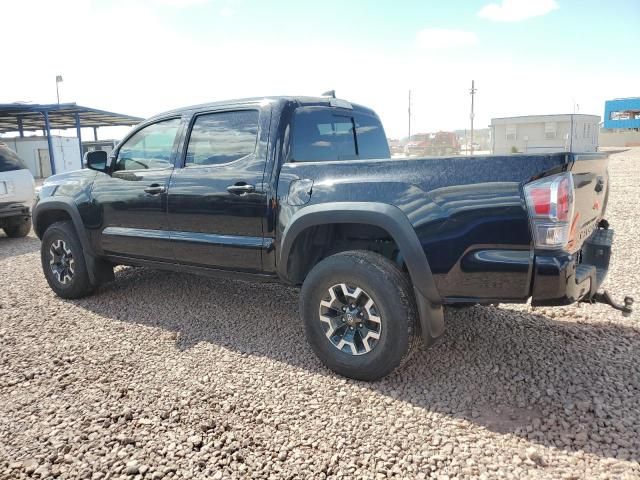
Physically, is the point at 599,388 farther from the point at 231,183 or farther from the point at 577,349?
the point at 231,183

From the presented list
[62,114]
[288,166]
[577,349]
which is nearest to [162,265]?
[288,166]

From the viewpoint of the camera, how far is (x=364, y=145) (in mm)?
4477

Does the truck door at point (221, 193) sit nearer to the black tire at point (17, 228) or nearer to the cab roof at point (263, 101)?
the cab roof at point (263, 101)

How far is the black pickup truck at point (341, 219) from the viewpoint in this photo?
8.86 feet

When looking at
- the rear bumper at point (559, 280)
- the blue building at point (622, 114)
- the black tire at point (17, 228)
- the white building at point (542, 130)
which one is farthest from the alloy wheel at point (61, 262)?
the blue building at point (622, 114)

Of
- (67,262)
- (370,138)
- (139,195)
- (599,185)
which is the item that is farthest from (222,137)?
(599,185)

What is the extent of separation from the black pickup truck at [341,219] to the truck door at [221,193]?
11 millimetres

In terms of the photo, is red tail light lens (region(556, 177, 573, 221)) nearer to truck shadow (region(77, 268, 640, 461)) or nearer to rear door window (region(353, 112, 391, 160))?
truck shadow (region(77, 268, 640, 461))

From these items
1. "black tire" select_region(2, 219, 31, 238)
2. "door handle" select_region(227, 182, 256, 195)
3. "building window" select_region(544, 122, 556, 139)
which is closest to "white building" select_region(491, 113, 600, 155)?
"building window" select_region(544, 122, 556, 139)

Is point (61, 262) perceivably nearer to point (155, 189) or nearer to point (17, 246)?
point (155, 189)

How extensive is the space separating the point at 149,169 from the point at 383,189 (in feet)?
7.71

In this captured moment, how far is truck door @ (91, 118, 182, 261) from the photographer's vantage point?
430 centimetres

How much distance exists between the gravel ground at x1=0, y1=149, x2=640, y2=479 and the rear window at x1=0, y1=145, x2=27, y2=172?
4911mm

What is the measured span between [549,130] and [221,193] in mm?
40150
